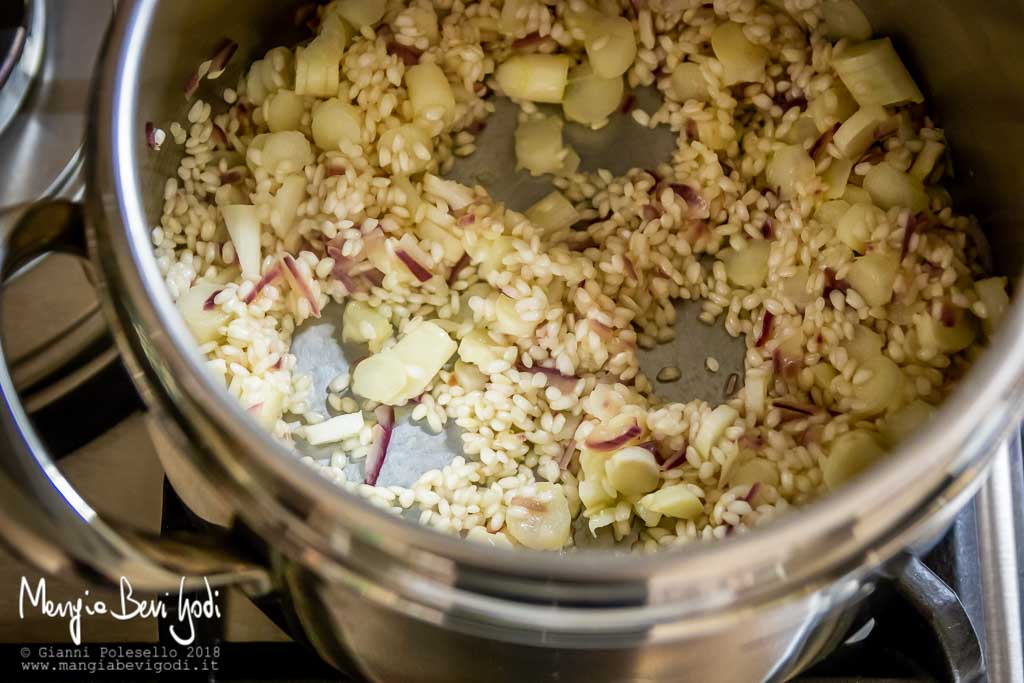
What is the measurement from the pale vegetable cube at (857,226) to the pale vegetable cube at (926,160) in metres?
0.06

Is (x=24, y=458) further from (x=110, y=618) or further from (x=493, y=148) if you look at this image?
(x=493, y=148)

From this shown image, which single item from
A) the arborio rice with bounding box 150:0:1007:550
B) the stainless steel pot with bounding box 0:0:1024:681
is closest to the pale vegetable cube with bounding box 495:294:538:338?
the arborio rice with bounding box 150:0:1007:550

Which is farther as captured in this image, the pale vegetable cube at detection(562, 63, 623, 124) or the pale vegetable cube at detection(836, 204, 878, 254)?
the pale vegetable cube at detection(562, 63, 623, 124)

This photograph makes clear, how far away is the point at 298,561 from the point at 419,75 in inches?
21.0

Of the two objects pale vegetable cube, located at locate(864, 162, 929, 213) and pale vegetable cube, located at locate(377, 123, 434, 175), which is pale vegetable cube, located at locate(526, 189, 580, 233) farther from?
pale vegetable cube, located at locate(864, 162, 929, 213)

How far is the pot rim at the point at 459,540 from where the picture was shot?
0.59 meters

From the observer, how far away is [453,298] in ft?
3.28

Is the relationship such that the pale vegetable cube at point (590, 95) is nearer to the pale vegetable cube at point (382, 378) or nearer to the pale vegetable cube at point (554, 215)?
the pale vegetable cube at point (554, 215)

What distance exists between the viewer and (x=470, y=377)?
38.2 inches

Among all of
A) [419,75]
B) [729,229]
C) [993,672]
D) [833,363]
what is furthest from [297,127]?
[993,672]

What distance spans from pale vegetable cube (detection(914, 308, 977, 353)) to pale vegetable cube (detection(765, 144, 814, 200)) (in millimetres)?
180

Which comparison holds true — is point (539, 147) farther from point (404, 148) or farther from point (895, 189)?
point (895, 189)

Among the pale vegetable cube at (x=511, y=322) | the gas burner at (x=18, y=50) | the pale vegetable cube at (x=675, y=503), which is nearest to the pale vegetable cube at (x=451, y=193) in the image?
the pale vegetable cube at (x=511, y=322)

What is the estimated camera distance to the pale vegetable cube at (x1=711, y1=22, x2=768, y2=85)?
1.02 meters
